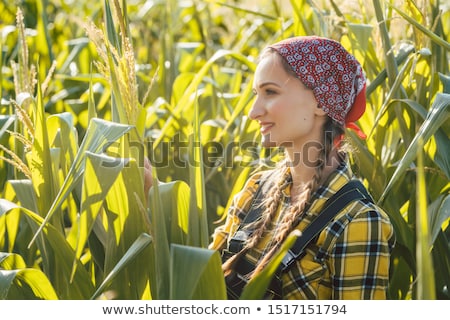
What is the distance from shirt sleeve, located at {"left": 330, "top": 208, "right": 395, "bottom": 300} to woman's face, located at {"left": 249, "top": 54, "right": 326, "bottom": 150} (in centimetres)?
24

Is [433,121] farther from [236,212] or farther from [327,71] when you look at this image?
[236,212]

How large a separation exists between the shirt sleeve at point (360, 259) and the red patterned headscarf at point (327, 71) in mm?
281

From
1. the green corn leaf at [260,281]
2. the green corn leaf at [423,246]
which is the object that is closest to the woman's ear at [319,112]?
the green corn leaf at [260,281]

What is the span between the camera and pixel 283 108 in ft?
5.65

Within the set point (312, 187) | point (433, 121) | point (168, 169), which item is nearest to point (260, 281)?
point (312, 187)

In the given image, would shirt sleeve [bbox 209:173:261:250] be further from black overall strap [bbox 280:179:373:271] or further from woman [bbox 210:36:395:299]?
black overall strap [bbox 280:179:373:271]

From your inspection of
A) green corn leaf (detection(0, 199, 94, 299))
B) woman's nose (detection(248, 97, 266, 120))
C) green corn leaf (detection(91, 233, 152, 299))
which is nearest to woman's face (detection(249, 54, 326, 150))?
Result: woman's nose (detection(248, 97, 266, 120))

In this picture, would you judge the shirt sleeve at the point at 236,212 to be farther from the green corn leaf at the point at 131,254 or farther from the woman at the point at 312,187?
the green corn leaf at the point at 131,254

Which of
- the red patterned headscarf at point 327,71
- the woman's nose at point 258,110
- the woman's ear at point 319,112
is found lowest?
the woman's ear at point 319,112

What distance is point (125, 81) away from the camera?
1626mm

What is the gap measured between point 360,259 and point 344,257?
0.11 feet

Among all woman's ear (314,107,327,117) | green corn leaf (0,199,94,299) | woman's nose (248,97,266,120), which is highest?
woman's nose (248,97,266,120)

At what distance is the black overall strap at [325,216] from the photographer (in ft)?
5.42

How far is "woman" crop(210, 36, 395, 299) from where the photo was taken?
64.0 inches
